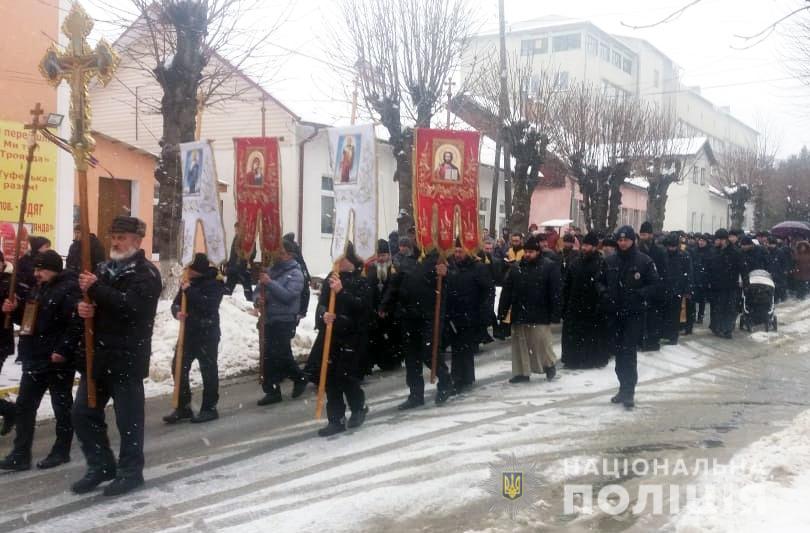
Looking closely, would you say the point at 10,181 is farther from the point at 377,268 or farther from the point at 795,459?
the point at 795,459

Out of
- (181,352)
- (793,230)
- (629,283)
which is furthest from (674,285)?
(793,230)

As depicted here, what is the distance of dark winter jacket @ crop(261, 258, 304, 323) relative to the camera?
8.70 meters

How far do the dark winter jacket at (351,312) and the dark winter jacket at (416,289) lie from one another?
0.87 m

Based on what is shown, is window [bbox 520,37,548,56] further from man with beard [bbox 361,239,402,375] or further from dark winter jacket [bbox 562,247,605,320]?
man with beard [bbox 361,239,402,375]

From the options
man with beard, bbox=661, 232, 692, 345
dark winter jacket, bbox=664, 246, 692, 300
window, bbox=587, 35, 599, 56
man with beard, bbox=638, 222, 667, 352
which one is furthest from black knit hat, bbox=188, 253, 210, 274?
window, bbox=587, 35, 599, 56

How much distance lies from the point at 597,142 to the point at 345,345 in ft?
65.0

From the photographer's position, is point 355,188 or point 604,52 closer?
point 355,188

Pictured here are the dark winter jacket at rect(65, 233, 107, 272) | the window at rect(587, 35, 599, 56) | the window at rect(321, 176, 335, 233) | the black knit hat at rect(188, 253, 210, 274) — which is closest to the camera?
the dark winter jacket at rect(65, 233, 107, 272)

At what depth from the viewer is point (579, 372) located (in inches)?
412

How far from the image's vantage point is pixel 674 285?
13266mm

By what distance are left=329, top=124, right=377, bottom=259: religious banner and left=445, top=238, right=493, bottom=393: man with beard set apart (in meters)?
1.45

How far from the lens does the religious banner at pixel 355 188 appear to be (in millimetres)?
8047

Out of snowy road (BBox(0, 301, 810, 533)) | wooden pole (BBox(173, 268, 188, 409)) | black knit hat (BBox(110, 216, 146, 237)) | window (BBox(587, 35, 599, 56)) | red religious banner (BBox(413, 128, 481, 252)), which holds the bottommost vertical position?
snowy road (BBox(0, 301, 810, 533))

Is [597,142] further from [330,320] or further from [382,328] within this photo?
[330,320]
